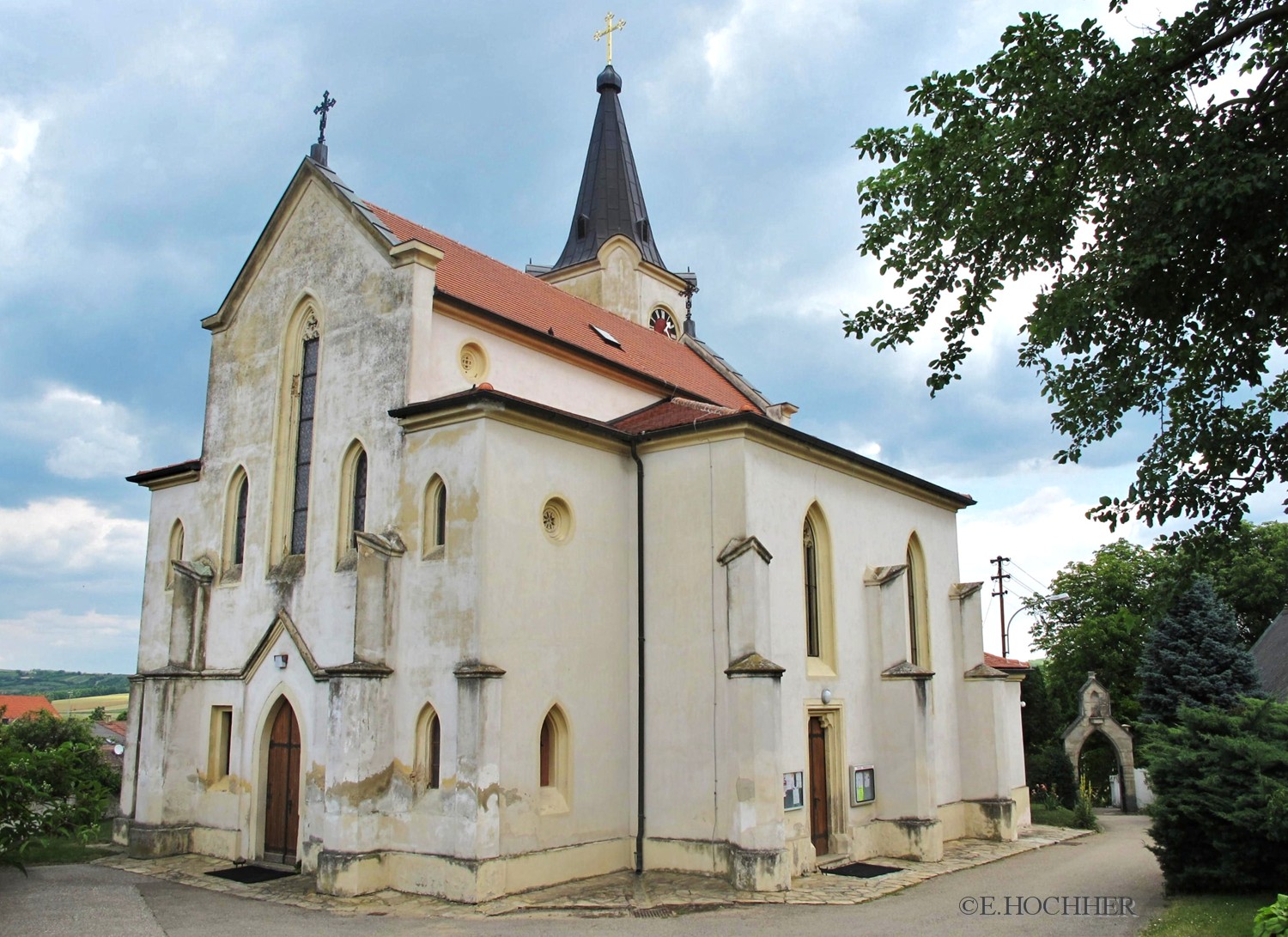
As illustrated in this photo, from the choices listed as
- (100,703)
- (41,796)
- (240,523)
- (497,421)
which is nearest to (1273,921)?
(497,421)

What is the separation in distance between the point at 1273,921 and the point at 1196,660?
75.9 feet

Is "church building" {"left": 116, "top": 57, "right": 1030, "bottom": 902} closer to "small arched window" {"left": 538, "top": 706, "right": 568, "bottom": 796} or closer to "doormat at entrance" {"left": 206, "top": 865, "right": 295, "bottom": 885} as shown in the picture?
"small arched window" {"left": 538, "top": 706, "right": 568, "bottom": 796}

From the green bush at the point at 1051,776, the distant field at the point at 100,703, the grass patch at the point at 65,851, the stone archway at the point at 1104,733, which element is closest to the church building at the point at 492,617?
the grass patch at the point at 65,851

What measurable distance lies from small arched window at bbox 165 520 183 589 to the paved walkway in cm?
A: 565

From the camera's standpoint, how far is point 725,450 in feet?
56.4

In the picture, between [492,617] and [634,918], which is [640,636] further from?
[634,918]

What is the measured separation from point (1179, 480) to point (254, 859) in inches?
611

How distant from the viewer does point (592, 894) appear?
1494cm

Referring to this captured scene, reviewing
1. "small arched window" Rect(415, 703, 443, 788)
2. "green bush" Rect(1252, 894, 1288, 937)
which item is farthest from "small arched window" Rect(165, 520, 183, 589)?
"green bush" Rect(1252, 894, 1288, 937)

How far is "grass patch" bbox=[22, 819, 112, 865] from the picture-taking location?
1814 centimetres

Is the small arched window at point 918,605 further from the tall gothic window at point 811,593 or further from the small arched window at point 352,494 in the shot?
the small arched window at point 352,494

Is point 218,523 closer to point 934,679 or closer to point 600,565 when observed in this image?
point 600,565

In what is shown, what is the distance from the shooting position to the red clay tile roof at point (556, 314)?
65.8 ft

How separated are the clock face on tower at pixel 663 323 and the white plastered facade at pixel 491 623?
464 inches
